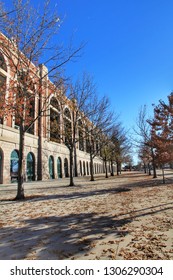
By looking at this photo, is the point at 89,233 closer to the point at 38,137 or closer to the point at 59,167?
the point at 38,137

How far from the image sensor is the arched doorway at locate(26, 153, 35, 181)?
27844 millimetres

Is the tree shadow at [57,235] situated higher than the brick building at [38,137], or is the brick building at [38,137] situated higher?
the brick building at [38,137]

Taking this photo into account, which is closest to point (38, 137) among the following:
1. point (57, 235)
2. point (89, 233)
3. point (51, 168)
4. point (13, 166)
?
point (51, 168)

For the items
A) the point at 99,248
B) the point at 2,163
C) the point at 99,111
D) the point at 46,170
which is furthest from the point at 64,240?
the point at 46,170

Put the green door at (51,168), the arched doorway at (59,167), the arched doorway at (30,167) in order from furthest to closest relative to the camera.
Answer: the arched doorway at (59,167) → the green door at (51,168) → the arched doorway at (30,167)

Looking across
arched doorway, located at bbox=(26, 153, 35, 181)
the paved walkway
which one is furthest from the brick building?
the paved walkway

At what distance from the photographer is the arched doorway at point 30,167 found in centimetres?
2784

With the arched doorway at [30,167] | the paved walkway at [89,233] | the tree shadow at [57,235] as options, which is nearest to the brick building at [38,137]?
the arched doorway at [30,167]

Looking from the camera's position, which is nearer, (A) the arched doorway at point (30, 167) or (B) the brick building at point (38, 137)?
Result: (B) the brick building at point (38, 137)

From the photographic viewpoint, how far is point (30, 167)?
28406mm

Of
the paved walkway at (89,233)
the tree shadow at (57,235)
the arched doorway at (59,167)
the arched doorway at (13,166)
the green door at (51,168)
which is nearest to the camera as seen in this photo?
the paved walkway at (89,233)

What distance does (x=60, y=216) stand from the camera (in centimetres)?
725

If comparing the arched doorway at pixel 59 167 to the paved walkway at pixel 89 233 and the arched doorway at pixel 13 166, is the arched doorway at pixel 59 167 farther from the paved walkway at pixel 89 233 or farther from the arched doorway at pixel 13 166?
the paved walkway at pixel 89 233
